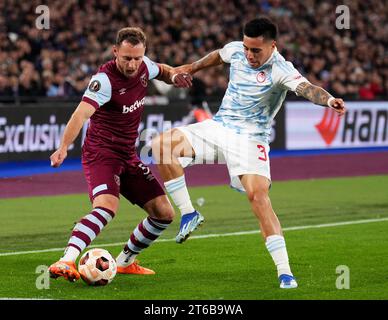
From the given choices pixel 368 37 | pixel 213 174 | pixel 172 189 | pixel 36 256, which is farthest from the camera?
pixel 368 37

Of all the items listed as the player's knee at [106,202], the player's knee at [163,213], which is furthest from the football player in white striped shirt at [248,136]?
the player's knee at [106,202]

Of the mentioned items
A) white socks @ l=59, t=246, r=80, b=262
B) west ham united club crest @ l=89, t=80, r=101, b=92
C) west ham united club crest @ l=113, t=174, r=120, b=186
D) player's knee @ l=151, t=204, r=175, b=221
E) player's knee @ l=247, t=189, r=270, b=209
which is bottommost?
white socks @ l=59, t=246, r=80, b=262

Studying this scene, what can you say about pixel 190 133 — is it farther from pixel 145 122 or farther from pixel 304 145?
pixel 304 145

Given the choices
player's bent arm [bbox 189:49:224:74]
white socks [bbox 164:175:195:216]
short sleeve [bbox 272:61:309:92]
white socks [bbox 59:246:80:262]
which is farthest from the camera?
player's bent arm [bbox 189:49:224:74]

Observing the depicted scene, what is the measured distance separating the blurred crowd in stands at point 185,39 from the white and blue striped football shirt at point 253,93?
12849 millimetres

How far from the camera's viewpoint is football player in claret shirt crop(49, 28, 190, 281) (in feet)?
28.1

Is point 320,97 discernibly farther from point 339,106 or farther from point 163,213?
point 163,213

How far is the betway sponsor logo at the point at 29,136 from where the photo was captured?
20047 millimetres

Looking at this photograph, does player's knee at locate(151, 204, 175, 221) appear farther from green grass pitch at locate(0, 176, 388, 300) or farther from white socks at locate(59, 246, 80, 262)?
white socks at locate(59, 246, 80, 262)

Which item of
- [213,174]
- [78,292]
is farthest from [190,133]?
[213,174]

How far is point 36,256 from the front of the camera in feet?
34.2

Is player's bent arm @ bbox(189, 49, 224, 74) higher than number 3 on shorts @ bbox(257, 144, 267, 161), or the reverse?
player's bent arm @ bbox(189, 49, 224, 74)

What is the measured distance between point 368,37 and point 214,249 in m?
22.3

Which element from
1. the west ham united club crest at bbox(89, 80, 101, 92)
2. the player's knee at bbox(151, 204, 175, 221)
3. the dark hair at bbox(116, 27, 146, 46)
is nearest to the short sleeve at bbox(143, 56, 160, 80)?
the dark hair at bbox(116, 27, 146, 46)
